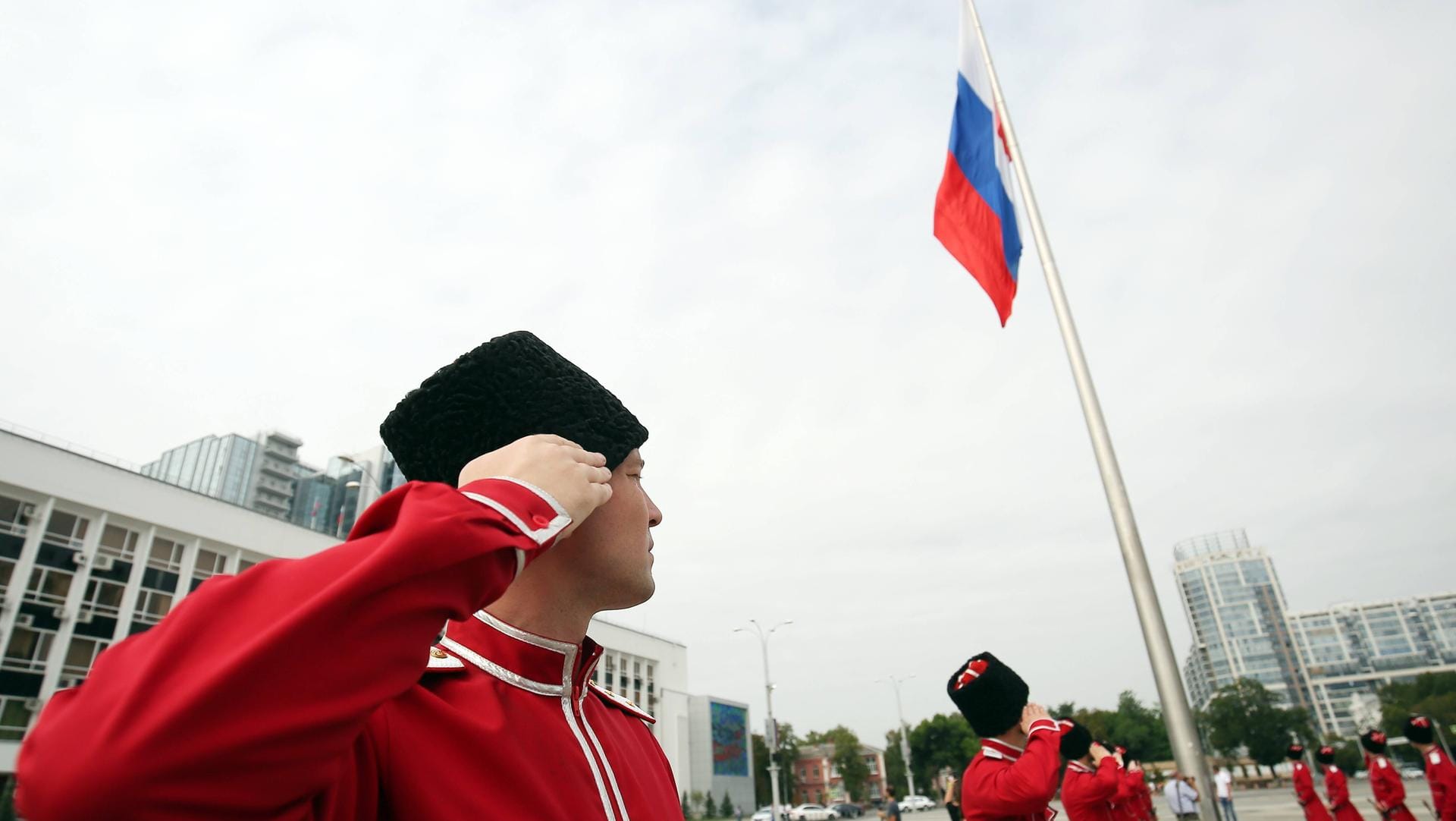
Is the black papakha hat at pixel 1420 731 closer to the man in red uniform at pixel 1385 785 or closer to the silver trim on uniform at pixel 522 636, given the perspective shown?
the man in red uniform at pixel 1385 785

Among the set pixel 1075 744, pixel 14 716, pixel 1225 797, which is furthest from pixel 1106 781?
pixel 14 716

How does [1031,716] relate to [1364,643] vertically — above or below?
below

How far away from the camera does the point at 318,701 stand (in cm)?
86

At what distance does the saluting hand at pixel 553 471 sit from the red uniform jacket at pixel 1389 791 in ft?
48.2

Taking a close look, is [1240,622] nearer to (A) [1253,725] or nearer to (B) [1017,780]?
(A) [1253,725]

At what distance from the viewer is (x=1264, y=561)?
5527 inches

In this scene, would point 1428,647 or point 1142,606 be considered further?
point 1428,647

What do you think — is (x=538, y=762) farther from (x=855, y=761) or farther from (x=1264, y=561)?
(x=1264, y=561)

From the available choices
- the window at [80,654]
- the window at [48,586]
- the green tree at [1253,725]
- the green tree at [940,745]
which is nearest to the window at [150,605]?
the window at [80,654]

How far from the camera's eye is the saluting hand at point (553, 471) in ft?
4.05

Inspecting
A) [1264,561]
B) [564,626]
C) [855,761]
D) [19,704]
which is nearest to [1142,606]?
[564,626]

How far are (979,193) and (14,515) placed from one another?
99.5ft

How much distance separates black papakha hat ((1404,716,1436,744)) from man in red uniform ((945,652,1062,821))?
970 cm

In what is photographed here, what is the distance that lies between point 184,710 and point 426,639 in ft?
0.86
